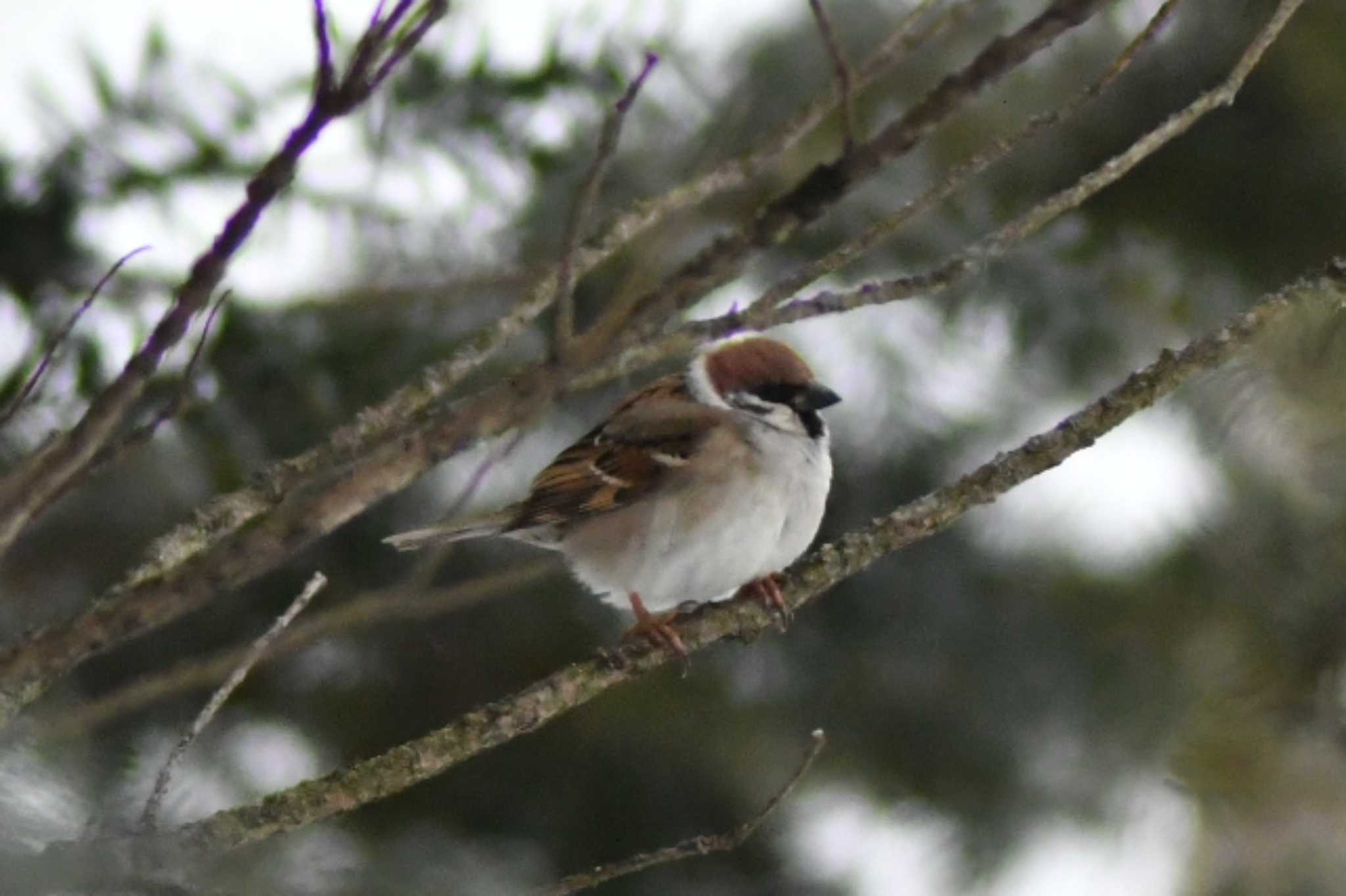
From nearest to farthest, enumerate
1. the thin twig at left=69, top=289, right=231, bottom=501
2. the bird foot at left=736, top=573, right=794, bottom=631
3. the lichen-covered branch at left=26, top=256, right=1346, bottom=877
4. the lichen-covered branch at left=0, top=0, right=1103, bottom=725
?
the lichen-covered branch at left=0, top=0, right=1103, bottom=725 → the thin twig at left=69, top=289, right=231, bottom=501 → the lichen-covered branch at left=26, top=256, right=1346, bottom=877 → the bird foot at left=736, top=573, right=794, bottom=631

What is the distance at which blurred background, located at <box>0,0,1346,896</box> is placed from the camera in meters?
2.09

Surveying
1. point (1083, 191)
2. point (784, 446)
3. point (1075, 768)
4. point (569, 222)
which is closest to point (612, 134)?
point (569, 222)

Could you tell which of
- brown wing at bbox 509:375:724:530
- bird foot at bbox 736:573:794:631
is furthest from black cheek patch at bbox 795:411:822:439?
bird foot at bbox 736:573:794:631

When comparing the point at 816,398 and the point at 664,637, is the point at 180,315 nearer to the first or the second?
the point at 664,637

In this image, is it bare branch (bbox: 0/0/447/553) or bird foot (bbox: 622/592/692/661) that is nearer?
bare branch (bbox: 0/0/447/553)

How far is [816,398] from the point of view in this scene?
259 centimetres

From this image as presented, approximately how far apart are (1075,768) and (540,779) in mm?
887

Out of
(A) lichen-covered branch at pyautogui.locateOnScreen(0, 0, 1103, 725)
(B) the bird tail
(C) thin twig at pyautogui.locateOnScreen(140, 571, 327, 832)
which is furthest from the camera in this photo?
(B) the bird tail

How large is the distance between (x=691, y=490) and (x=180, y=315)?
182 centimetres

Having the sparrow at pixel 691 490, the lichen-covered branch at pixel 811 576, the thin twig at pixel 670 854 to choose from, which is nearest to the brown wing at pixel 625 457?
the sparrow at pixel 691 490

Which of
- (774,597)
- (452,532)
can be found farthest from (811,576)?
(452,532)

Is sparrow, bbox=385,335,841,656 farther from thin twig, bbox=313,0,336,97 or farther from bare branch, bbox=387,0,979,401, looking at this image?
thin twig, bbox=313,0,336,97

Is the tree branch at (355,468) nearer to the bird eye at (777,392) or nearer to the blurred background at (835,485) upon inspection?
the blurred background at (835,485)

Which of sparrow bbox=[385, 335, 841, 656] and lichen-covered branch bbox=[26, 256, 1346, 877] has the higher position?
sparrow bbox=[385, 335, 841, 656]
